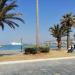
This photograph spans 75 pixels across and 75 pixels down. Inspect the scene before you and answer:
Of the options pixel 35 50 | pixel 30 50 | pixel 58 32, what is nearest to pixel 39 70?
pixel 35 50

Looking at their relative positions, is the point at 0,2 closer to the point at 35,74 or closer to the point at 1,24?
the point at 1,24

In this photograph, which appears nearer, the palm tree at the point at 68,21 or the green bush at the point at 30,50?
the green bush at the point at 30,50

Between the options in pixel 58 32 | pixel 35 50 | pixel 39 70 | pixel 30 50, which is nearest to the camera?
pixel 39 70

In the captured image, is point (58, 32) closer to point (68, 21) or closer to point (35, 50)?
point (68, 21)

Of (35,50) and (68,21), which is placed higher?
(68,21)

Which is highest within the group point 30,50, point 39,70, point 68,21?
point 68,21

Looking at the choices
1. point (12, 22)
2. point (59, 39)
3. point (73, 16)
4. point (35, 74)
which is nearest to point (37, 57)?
→ point (12, 22)

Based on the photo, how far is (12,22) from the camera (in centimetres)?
3588

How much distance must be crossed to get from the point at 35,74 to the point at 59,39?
4253 centimetres

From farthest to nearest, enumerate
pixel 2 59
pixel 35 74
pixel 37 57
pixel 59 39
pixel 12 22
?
pixel 59 39, pixel 12 22, pixel 37 57, pixel 2 59, pixel 35 74

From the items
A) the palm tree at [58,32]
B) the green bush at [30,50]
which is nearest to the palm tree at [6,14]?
the green bush at [30,50]

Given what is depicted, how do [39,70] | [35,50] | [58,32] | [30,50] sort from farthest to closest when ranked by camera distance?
1. [58,32]
2. [30,50]
3. [35,50]
4. [39,70]

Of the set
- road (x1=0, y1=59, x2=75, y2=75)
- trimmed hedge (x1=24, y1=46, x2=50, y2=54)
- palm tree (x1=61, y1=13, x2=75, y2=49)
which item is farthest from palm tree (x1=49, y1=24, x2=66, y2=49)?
road (x1=0, y1=59, x2=75, y2=75)

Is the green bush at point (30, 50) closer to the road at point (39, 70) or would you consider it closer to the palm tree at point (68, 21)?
the road at point (39, 70)
